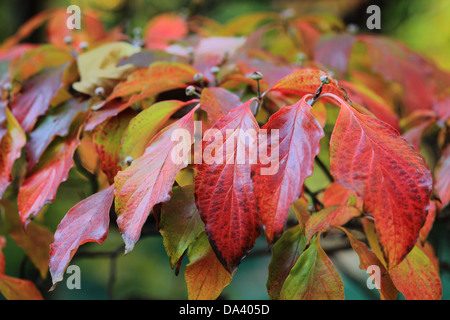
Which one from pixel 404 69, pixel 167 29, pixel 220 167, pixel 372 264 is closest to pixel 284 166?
pixel 220 167

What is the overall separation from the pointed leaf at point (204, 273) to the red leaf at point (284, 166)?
10cm

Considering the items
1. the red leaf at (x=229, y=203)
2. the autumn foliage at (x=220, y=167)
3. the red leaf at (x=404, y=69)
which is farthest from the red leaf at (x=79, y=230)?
the red leaf at (x=404, y=69)

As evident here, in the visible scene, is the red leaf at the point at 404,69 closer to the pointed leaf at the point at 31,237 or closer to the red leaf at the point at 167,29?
the red leaf at the point at 167,29

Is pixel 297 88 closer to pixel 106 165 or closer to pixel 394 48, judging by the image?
pixel 106 165

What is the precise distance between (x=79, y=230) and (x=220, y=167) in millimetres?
165

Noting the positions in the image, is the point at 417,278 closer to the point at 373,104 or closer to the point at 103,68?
the point at 373,104

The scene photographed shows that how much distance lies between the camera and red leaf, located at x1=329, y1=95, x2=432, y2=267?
341 mm

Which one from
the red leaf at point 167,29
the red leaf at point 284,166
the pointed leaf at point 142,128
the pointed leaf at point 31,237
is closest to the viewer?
the red leaf at point 284,166

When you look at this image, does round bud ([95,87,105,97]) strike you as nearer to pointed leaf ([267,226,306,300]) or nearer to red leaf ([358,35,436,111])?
pointed leaf ([267,226,306,300])

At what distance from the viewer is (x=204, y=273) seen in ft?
1.36

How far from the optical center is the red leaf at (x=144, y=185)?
36 cm

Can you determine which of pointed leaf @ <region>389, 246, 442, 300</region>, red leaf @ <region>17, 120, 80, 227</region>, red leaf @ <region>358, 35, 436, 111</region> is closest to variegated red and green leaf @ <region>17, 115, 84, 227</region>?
red leaf @ <region>17, 120, 80, 227</region>

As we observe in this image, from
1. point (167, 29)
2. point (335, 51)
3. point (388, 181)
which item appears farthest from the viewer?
point (167, 29)
